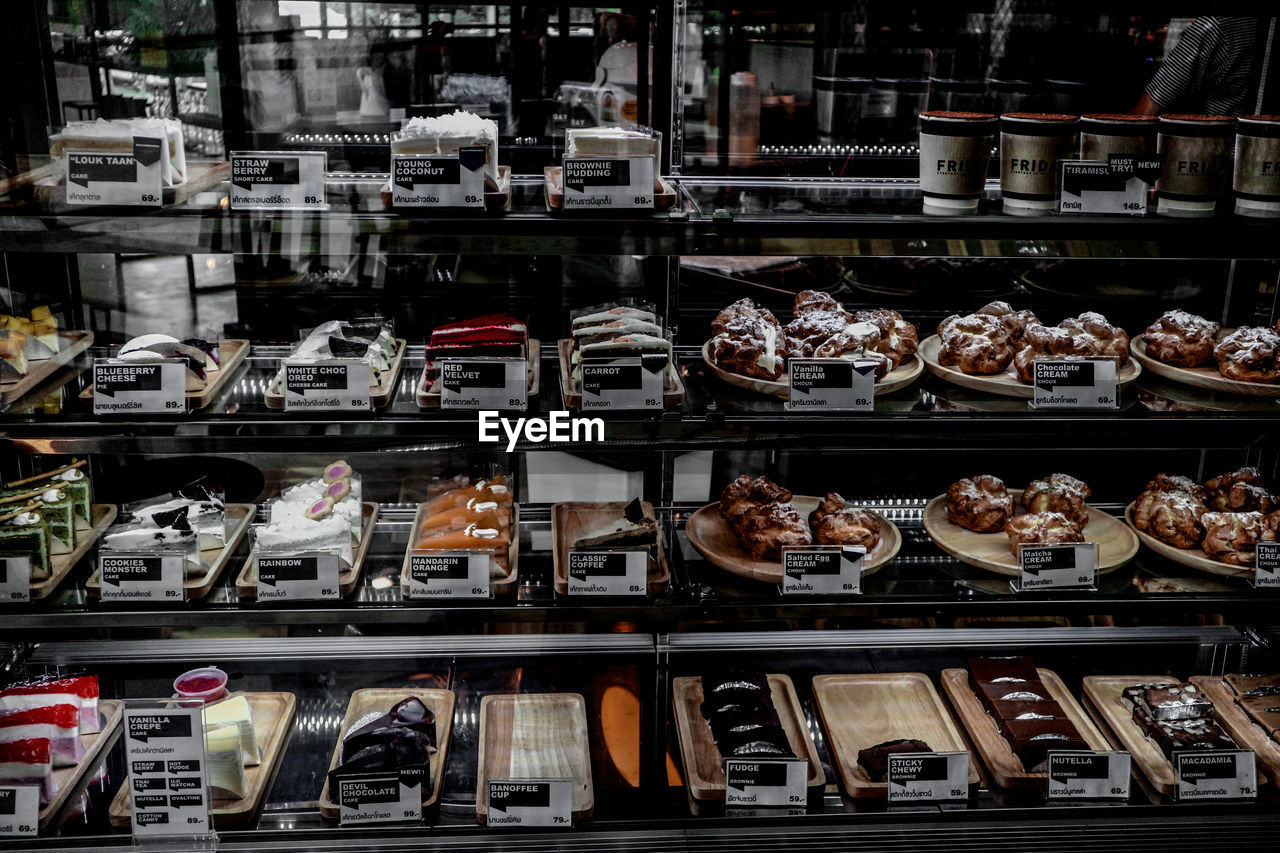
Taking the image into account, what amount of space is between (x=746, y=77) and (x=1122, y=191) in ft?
3.60

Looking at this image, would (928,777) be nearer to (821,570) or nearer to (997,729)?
(997,729)

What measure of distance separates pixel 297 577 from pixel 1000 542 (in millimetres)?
1794

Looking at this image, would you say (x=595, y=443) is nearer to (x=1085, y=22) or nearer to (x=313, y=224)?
(x=313, y=224)

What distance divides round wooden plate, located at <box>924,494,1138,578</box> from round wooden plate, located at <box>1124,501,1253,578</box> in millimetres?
42

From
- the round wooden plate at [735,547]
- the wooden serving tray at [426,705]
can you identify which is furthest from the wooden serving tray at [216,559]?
the round wooden plate at [735,547]

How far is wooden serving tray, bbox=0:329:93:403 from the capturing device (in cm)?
254

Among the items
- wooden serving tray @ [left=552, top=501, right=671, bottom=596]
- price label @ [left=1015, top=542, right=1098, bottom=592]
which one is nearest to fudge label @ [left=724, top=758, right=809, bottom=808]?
wooden serving tray @ [left=552, top=501, right=671, bottom=596]

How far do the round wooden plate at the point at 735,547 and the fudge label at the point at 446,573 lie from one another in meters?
0.59

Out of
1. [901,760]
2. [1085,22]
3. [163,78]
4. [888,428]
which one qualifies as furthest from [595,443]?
[1085,22]

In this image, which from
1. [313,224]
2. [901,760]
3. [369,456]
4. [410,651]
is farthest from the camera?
[369,456]

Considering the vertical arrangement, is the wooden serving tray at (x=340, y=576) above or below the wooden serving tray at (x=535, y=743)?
above

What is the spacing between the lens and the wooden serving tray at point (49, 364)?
254cm

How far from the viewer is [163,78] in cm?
287

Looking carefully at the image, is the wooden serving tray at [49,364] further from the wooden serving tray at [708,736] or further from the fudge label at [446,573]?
the wooden serving tray at [708,736]
